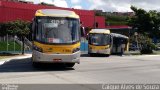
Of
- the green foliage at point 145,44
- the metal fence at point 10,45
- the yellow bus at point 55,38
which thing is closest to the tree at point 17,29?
the metal fence at point 10,45

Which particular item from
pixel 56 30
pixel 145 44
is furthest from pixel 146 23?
pixel 56 30

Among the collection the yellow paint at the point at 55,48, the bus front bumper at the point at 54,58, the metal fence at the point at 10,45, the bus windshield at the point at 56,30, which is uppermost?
the bus windshield at the point at 56,30

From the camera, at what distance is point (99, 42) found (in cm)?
4416

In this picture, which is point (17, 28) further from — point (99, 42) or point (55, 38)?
point (55, 38)

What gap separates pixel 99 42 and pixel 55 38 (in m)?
22.4

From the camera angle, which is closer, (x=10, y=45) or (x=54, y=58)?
(x=54, y=58)

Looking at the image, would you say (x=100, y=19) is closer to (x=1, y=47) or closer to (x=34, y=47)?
(x=1, y=47)

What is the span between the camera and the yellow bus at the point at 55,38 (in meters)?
21.8

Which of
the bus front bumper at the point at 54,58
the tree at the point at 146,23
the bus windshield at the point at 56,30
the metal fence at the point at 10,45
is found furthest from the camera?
the tree at the point at 146,23

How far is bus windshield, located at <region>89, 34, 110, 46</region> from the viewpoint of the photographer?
1740 inches

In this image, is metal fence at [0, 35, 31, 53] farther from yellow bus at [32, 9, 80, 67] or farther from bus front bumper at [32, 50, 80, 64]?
bus front bumper at [32, 50, 80, 64]

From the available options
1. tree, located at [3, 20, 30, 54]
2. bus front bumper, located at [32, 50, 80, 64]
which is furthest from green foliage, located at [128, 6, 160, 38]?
bus front bumper, located at [32, 50, 80, 64]

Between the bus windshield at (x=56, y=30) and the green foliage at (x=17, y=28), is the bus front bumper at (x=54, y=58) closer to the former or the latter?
the bus windshield at (x=56, y=30)

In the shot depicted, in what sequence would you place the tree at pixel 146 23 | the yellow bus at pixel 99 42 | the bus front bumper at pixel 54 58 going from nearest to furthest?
1. the bus front bumper at pixel 54 58
2. the yellow bus at pixel 99 42
3. the tree at pixel 146 23
